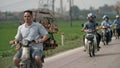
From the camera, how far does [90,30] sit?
17141 millimetres

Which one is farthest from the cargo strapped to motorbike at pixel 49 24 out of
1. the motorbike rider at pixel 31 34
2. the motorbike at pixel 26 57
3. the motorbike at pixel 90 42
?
the motorbike at pixel 26 57

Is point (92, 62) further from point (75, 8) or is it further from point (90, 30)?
point (75, 8)

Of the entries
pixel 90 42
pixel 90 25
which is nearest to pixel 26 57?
pixel 90 42

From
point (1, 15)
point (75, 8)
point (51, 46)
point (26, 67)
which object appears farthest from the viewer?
point (75, 8)

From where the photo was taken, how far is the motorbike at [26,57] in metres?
8.77

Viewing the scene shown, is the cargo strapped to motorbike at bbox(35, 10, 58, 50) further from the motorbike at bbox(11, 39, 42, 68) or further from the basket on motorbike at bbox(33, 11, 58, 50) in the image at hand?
the motorbike at bbox(11, 39, 42, 68)

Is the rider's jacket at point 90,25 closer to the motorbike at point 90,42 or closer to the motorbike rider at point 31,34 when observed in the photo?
the motorbike at point 90,42

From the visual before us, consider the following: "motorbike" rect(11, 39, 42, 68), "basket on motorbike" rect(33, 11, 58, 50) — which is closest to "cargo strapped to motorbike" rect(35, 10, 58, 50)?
"basket on motorbike" rect(33, 11, 58, 50)

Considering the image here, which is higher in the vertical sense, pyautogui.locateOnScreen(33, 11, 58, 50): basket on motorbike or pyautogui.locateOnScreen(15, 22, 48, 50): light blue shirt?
pyautogui.locateOnScreen(15, 22, 48, 50): light blue shirt

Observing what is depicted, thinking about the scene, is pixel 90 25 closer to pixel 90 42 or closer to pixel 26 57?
pixel 90 42

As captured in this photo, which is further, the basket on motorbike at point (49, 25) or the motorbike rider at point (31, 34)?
the basket on motorbike at point (49, 25)

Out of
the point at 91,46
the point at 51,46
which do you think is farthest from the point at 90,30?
the point at 51,46

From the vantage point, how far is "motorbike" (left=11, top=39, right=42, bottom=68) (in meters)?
8.77

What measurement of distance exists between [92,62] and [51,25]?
15.1ft
